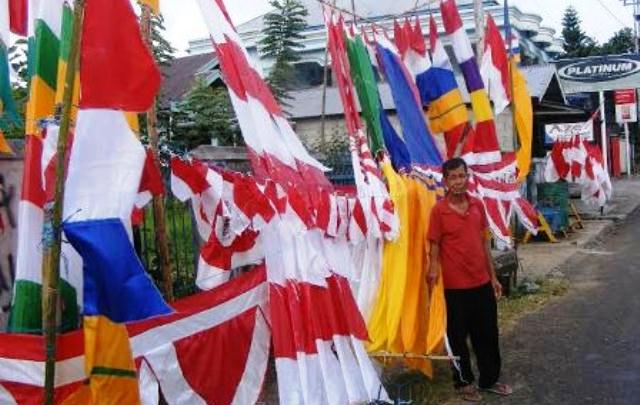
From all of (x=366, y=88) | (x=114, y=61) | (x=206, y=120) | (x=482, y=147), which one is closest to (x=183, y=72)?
(x=206, y=120)

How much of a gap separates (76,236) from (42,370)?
33.8 inches

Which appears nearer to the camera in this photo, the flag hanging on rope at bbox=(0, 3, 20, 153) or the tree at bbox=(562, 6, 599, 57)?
the flag hanging on rope at bbox=(0, 3, 20, 153)

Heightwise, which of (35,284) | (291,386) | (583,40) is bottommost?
(291,386)

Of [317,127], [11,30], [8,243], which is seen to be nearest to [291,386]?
[8,243]

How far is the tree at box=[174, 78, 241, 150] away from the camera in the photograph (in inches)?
476

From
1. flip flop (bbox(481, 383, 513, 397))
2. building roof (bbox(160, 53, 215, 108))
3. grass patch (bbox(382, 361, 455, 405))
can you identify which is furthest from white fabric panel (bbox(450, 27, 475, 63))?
building roof (bbox(160, 53, 215, 108))

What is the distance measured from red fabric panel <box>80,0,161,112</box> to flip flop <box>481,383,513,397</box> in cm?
373

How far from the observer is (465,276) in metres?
5.27

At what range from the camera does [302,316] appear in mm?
4363

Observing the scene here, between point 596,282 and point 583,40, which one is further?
point 583,40

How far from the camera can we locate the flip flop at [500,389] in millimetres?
Result: 5414

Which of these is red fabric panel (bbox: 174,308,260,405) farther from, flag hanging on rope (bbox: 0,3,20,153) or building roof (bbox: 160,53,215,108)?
building roof (bbox: 160,53,215,108)

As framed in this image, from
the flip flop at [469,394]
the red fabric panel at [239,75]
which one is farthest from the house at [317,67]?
the red fabric panel at [239,75]

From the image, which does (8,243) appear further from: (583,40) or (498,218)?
(583,40)
